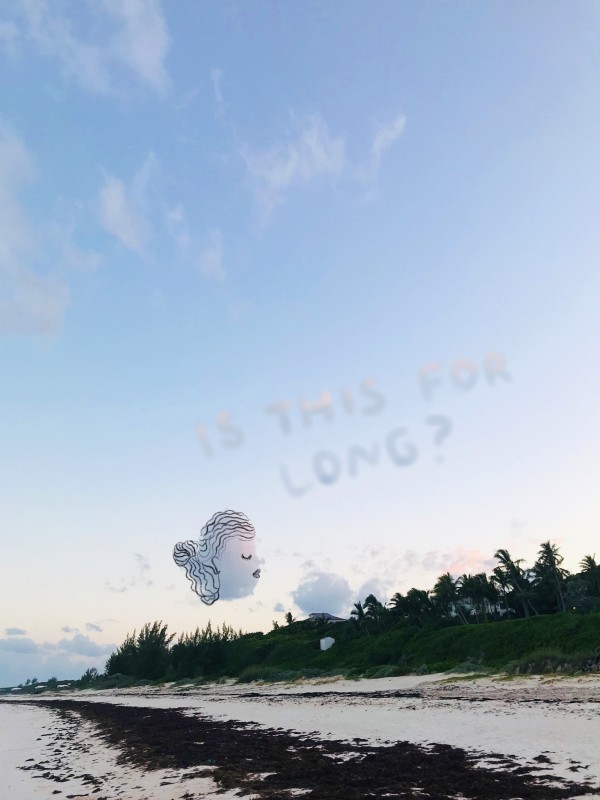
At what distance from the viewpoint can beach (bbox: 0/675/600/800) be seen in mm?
12008

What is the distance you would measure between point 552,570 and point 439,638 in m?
17.7

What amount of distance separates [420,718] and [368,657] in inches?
1897

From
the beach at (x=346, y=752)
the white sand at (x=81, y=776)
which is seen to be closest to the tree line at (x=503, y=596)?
the beach at (x=346, y=752)

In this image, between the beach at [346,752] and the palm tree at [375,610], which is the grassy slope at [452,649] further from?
the beach at [346,752]

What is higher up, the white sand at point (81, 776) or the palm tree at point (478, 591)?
the palm tree at point (478, 591)

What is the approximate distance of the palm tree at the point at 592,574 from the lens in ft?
218

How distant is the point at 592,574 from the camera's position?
67.6m

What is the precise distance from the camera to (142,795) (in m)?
12.6

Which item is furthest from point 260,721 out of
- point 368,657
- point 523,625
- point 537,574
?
point 537,574

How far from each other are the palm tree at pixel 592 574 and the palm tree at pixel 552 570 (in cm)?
251

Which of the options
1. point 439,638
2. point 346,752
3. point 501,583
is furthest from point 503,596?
point 346,752

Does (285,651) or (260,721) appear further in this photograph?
(285,651)

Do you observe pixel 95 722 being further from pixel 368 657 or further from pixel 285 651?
pixel 285 651

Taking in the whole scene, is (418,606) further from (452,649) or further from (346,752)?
(346,752)
